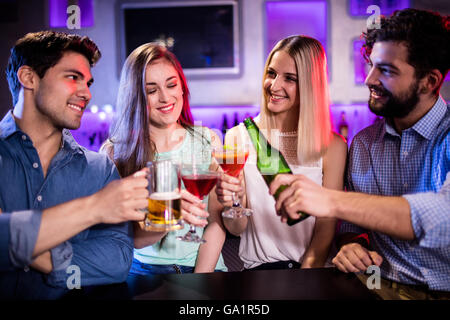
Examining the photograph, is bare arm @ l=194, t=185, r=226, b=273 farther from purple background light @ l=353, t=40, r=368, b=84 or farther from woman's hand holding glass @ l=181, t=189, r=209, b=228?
purple background light @ l=353, t=40, r=368, b=84

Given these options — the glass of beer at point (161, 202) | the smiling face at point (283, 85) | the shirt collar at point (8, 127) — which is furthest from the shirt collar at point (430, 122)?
the shirt collar at point (8, 127)

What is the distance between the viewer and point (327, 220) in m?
1.87

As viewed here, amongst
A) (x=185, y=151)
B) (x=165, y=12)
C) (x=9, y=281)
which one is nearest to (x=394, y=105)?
(x=185, y=151)

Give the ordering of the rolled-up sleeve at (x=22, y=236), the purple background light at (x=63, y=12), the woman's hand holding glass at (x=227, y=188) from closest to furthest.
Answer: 1. the rolled-up sleeve at (x=22, y=236)
2. the woman's hand holding glass at (x=227, y=188)
3. the purple background light at (x=63, y=12)

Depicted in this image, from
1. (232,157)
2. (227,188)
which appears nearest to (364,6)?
(232,157)

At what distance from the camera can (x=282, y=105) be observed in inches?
81.6

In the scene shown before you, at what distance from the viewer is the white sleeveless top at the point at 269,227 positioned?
194 cm

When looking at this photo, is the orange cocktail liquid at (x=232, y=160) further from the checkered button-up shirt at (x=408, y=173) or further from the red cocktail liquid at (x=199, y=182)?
the checkered button-up shirt at (x=408, y=173)

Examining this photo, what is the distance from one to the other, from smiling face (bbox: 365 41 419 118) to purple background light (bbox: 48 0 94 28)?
3.20 meters

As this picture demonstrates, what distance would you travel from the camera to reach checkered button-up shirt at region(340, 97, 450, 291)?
160 centimetres

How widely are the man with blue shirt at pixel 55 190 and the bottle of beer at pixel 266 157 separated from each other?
668 mm

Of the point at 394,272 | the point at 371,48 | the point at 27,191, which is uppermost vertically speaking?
the point at 371,48

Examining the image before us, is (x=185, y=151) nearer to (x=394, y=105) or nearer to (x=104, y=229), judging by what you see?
(x=104, y=229)

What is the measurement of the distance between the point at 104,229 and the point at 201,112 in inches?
108
